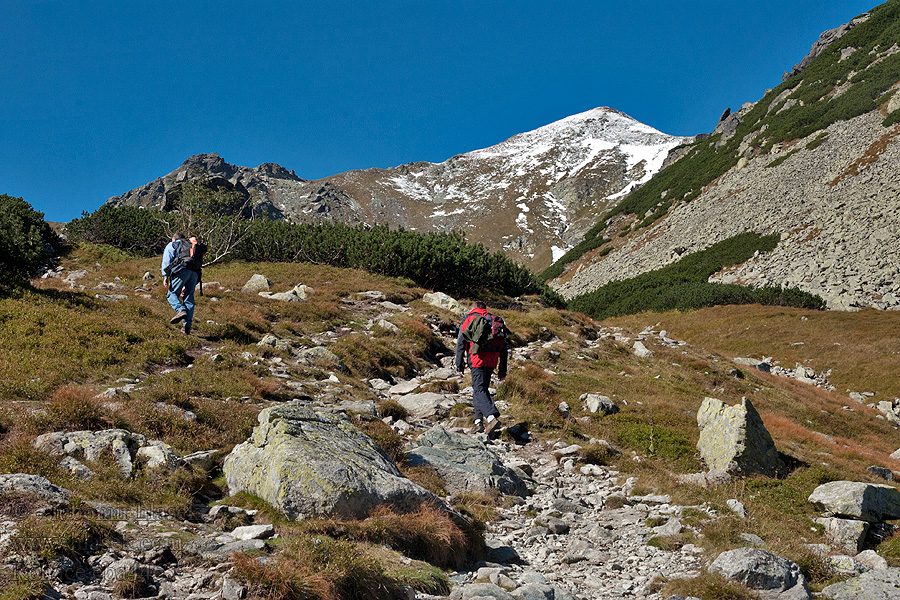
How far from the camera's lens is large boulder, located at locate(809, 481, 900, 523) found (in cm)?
822

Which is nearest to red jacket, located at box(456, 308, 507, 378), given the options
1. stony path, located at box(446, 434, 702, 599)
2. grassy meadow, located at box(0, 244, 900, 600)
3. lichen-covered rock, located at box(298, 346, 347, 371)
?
grassy meadow, located at box(0, 244, 900, 600)

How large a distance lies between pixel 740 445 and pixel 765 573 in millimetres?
5111

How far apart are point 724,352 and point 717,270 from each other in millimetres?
23855

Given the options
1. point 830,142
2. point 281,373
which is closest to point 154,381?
point 281,373

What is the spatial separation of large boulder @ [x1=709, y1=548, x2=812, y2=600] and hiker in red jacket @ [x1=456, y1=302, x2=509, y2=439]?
21.4ft

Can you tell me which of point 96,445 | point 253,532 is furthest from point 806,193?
point 96,445

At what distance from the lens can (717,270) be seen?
58.1 meters

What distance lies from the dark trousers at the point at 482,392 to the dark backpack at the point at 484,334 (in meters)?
0.50

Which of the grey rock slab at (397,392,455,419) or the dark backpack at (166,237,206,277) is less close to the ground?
the dark backpack at (166,237,206,277)

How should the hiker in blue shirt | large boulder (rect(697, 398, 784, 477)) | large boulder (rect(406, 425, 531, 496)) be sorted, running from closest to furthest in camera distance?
large boulder (rect(406, 425, 531, 496)), large boulder (rect(697, 398, 784, 477)), the hiker in blue shirt

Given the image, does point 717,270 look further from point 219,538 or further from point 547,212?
point 547,212

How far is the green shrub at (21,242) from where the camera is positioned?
16.4m

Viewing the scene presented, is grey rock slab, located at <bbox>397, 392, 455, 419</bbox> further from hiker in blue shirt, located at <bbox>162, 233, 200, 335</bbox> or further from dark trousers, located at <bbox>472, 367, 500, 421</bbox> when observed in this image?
hiker in blue shirt, located at <bbox>162, 233, 200, 335</bbox>

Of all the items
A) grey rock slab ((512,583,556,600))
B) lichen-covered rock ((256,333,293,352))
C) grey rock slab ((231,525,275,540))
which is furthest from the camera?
lichen-covered rock ((256,333,293,352))
